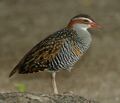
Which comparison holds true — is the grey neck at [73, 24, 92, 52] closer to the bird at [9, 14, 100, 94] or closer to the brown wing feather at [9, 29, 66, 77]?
the bird at [9, 14, 100, 94]

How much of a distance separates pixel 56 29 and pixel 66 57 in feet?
30.0

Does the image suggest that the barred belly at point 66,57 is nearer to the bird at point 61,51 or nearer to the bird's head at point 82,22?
the bird at point 61,51

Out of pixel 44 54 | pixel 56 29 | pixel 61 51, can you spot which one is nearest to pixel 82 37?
pixel 61 51

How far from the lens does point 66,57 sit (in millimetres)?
14164

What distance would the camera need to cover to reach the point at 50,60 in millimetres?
14375

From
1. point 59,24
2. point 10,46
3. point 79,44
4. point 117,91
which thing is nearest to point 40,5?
point 59,24

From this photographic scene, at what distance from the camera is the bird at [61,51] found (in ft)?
46.7

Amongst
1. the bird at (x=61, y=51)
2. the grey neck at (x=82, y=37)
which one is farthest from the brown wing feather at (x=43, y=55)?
the grey neck at (x=82, y=37)

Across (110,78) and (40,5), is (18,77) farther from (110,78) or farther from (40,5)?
(40,5)

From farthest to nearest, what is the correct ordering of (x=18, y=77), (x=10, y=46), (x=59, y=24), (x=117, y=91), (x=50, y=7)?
1. (x=50, y=7)
2. (x=59, y=24)
3. (x=10, y=46)
4. (x=18, y=77)
5. (x=117, y=91)

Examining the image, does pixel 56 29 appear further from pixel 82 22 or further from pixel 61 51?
pixel 61 51

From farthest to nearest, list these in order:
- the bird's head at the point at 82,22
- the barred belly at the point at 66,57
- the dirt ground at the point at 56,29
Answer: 1. the dirt ground at the point at 56,29
2. the bird's head at the point at 82,22
3. the barred belly at the point at 66,57

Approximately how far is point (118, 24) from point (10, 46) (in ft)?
12.0

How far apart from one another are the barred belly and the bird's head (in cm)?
48
